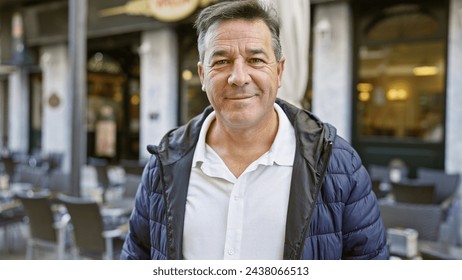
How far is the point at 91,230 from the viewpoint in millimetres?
3340

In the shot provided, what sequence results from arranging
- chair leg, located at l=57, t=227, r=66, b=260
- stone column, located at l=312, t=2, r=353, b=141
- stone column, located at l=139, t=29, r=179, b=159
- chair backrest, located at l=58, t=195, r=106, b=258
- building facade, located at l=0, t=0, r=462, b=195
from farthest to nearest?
stone column, located at l=139, t=29, r=179, b=159 → stone column, located at l=312, t=2, r=353, b=141 → building facade, located at l=0, t=0, r=462, b=195 → chair leg, located at l=57, t=227, r=66, b=260 → chair backrest, located at l=58, t=195, r=106, b=258

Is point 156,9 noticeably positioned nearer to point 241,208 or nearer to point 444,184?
point 444,184

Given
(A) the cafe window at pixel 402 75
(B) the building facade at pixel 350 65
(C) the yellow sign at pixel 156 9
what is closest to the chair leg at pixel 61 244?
(B) the building facade at pixel 350 65

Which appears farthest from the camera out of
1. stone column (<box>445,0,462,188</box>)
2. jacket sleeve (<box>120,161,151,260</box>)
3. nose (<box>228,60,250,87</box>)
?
stone column (<box>445,0,462,188</box>)

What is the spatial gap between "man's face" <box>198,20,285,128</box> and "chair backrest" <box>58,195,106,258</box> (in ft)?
7.93

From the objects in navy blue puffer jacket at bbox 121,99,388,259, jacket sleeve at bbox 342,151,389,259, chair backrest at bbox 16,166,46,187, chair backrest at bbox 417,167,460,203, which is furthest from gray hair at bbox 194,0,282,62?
chair backrest at bbox 16,166,46,187

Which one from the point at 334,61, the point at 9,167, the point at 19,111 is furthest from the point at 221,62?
the point at 19,111

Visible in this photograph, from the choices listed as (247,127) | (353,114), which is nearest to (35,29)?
(353,114)

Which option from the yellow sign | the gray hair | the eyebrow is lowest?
the eyebrow

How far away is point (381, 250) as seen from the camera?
121 cm

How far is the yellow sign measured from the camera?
575 cm

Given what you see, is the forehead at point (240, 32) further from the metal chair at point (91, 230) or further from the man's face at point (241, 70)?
the metal chair at point (91, 230)

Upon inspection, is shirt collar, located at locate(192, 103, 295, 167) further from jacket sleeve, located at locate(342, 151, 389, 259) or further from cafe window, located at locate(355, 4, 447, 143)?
cafe window, located at locate(355, 4, 447, 143)
